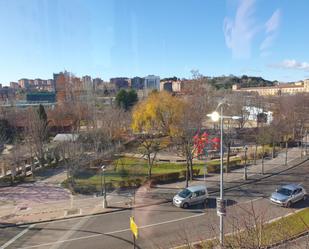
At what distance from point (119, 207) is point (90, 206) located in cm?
191

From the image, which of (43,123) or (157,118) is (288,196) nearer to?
(157,118)

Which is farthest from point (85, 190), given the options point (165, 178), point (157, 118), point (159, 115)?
point (159, 115)

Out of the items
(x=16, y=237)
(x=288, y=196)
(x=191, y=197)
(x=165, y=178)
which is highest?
(x=288, y=196)

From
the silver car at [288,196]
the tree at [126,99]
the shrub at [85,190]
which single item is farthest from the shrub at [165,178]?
the tree at [126,99]

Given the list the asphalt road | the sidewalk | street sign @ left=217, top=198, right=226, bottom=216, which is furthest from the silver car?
street sign @ left=217, top=198, right=226, bottom=216

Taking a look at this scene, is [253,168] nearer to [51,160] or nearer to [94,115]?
[51,160]

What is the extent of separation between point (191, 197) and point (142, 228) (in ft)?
13.0

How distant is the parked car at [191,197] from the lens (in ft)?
58.3

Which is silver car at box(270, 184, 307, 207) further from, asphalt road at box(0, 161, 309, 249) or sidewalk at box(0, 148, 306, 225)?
sidewalk at box(0, 148, 306, 225)

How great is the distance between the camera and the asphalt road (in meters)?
13.7

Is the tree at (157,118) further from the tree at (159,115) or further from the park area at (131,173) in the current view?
the park area at (131,173)

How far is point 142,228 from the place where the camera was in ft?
50.1

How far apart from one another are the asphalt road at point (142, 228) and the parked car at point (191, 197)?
40 centimetres

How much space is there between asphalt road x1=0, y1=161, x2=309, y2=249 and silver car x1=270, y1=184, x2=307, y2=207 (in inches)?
13.6
